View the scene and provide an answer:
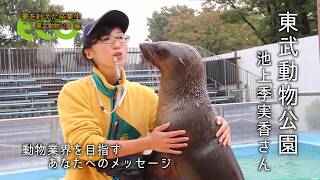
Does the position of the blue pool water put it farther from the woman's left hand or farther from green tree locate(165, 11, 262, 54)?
green tree locate(165, 11, 262, 54)

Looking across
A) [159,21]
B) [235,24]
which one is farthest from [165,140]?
[159,21]

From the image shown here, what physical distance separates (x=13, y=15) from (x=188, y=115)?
1612cm

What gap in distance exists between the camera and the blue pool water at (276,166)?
5.97m

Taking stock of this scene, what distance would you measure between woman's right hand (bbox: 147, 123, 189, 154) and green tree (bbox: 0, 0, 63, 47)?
1546cm

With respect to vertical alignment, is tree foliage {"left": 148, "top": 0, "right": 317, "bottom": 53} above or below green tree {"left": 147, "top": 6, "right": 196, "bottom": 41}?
below

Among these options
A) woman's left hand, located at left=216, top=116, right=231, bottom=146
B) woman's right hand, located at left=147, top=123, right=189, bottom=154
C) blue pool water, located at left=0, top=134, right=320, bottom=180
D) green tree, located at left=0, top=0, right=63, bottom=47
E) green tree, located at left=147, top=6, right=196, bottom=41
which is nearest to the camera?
woman's right hand, located at left=147, top=123, right=189, bottom=154

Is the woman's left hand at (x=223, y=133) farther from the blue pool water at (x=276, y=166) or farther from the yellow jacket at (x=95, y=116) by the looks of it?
the blue pool water at (x=276, y=166)

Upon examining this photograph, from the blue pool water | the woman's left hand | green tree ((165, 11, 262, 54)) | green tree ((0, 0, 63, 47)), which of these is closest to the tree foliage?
green tree ((165, 11, 262, 54))

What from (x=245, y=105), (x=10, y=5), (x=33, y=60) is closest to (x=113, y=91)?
(x=245, y=105)

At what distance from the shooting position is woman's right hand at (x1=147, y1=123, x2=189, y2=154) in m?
1.23

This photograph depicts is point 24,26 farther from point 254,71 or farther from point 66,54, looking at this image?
point 254,71

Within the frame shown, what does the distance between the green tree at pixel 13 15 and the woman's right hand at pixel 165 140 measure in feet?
50.7

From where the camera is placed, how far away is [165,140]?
1230 millimetres

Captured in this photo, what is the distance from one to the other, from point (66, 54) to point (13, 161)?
7.22m
